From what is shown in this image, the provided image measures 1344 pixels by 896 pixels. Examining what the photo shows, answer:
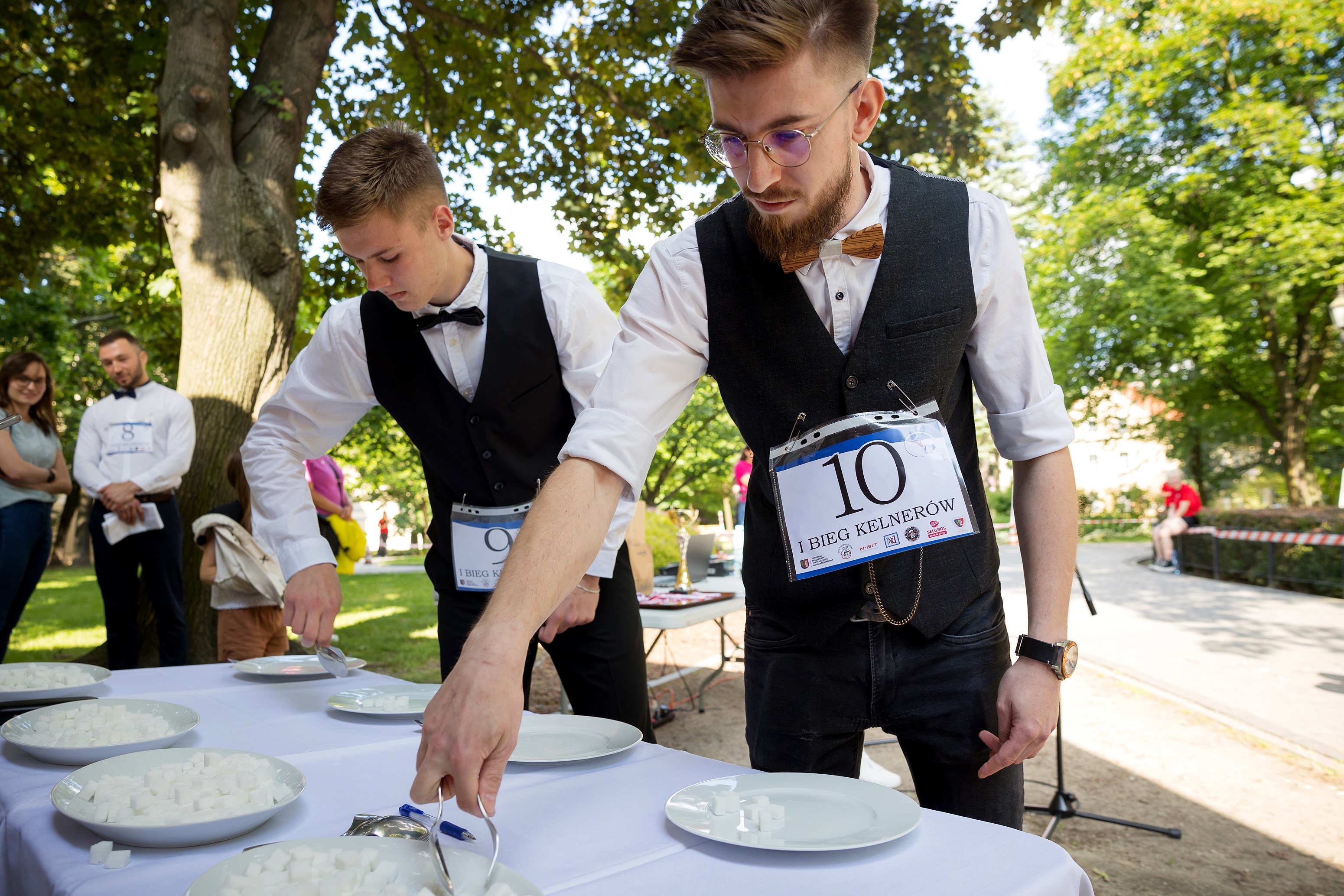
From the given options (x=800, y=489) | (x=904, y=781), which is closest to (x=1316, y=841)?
(x=904, y=781)

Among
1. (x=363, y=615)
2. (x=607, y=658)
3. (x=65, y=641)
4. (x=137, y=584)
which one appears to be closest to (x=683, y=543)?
(x=137, y=584)

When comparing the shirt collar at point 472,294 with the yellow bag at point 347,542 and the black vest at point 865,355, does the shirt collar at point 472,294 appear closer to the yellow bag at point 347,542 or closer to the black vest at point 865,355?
the black vest at point 865,355

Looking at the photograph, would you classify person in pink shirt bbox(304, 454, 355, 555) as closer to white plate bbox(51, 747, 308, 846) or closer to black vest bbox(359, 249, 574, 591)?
black vest bbox(359, 249, 574, 591)

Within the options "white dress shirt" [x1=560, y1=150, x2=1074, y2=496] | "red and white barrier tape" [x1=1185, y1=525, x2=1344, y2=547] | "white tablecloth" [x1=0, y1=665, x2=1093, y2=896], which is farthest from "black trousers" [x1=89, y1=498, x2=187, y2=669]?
"red and white barrier tape" [x1=1185, y1=525, x2=1344, y2=547]

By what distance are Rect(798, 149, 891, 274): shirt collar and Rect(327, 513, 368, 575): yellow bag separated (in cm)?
535

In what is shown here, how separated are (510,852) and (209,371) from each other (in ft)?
15.9

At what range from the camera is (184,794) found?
116 cm

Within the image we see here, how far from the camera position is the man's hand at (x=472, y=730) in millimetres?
934

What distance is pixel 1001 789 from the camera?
1.50 m

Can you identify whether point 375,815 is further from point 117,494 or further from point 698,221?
point 117,494

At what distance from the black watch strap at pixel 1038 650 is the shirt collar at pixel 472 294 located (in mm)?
1449

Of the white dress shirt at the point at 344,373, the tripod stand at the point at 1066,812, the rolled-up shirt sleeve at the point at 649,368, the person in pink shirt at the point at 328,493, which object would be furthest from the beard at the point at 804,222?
the person in pink shirt at the point at 328,493

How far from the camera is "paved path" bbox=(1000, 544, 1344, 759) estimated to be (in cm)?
520

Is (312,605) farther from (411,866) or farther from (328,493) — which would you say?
(328,493)
